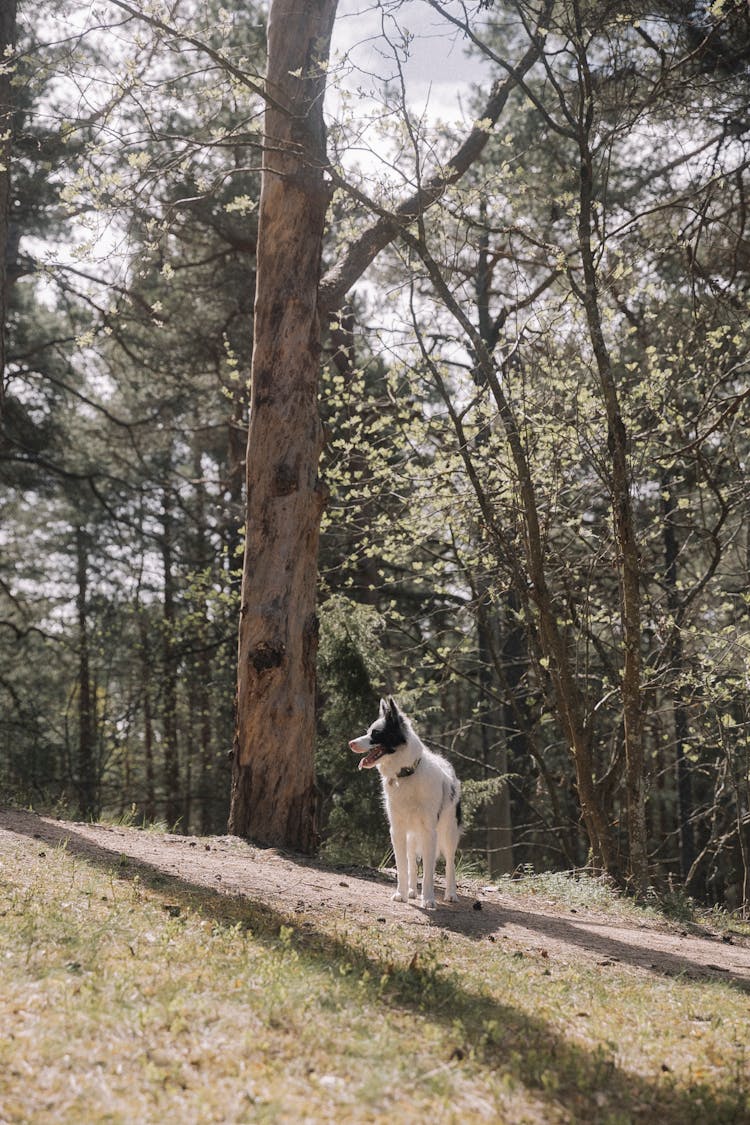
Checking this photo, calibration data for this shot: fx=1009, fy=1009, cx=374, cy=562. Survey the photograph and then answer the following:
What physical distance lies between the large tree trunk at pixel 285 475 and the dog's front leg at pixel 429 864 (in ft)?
7.84

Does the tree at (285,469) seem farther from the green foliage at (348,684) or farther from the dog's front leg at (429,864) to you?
the dog's front leg at (429,864)

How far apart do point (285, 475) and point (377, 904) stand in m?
4.20

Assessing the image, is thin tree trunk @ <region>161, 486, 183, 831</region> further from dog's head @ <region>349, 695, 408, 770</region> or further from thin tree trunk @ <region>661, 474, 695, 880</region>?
dog's head @ <region>349, 695, 408, 770</region>

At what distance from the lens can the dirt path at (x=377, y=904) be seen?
6777 millimetres

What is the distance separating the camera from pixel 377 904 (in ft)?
24.0

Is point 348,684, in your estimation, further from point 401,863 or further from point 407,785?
point 407,785

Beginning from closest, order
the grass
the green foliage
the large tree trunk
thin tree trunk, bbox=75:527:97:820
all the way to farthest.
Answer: the grass → the large tree trunk → the green foliage → thin tree trunk, bbox=75:527:97:820

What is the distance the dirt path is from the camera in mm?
6777

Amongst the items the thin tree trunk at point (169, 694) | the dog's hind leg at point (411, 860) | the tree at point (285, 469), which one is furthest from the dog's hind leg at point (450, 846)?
the thin tree trunk at point (169, 694)

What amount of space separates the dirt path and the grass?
20.9 inches

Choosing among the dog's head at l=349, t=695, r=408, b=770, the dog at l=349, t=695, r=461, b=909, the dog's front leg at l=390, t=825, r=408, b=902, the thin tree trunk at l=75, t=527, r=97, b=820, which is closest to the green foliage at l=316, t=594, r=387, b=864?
the dog's front leg at l=390, t=825, r=408, b=902

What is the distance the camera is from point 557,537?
14.2 m

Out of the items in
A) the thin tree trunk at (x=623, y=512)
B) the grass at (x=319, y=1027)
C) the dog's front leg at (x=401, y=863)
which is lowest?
the grass at (x=319, y=1027)

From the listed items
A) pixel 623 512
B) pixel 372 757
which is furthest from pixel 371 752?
pixel 623 512
